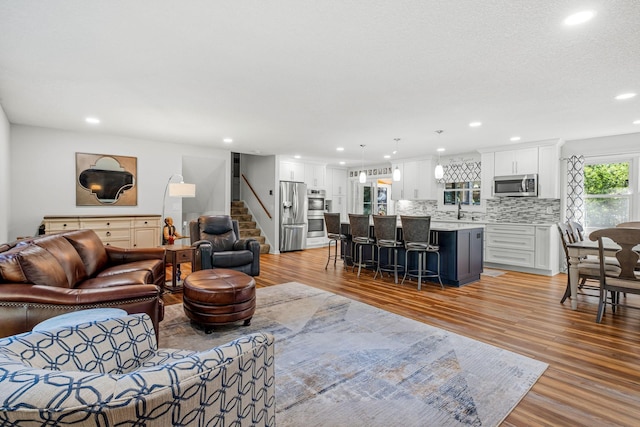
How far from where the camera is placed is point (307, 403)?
1955 mm

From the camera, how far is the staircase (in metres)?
8.14

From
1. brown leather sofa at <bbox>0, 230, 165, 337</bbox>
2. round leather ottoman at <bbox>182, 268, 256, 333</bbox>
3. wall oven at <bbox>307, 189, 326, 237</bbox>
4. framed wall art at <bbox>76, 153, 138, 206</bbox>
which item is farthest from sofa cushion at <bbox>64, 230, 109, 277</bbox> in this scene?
wall oven at <bbox>307, 189, 326, 237</bbox>

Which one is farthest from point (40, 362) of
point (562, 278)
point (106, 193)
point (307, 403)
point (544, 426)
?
point (562, 278)

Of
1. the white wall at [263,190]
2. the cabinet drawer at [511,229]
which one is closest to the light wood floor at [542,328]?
the cabinet drawer at [511,229]

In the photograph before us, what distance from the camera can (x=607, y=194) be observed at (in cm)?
555

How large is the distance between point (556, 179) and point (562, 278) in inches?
67.6

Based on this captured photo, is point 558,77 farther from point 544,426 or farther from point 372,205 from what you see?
point 372,205

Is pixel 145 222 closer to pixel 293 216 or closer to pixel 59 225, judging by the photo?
pixel 59 225

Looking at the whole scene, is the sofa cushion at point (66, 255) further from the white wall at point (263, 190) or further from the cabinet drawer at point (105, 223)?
the white wall at point (263, 190)

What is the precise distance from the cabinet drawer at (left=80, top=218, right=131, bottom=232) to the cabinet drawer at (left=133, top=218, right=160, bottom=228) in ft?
0.37

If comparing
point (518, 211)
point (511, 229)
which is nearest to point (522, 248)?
point (511, 229)

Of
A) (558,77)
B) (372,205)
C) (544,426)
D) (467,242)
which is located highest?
(558,77)

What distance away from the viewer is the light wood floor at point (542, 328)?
1.95 m

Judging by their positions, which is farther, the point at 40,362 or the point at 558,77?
the point at 558,77
